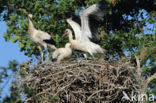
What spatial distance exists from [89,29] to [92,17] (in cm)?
40

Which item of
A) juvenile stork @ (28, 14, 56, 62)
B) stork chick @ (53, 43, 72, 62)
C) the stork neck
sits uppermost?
the stork neck

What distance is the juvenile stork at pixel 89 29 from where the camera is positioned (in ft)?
41.9

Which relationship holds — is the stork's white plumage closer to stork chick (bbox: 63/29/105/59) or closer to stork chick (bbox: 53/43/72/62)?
stork chick (bbox: 63/29/105/59)

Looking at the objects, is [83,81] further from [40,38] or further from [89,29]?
Result: [40,38]

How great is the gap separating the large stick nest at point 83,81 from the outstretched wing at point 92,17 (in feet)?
6.54

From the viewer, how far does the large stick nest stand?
1057 cm

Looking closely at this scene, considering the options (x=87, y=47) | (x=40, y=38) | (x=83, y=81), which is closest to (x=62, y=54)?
(x=87, y=47)

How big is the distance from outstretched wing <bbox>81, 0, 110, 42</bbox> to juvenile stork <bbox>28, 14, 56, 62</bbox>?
1043 mm

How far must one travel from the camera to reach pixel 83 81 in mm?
10531

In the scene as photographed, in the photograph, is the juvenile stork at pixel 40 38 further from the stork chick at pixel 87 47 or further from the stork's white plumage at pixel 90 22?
the stork's white plumage at pixel 90 22

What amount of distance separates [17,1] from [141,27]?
408 cm

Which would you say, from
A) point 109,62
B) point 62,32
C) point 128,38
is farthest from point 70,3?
point 109,62

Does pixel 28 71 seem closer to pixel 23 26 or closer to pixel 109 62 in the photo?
pixel 109 62

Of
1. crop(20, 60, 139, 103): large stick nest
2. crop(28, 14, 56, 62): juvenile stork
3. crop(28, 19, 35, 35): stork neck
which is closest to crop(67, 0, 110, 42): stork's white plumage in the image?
crop(28, 14, 56, 62): juvenile stork
